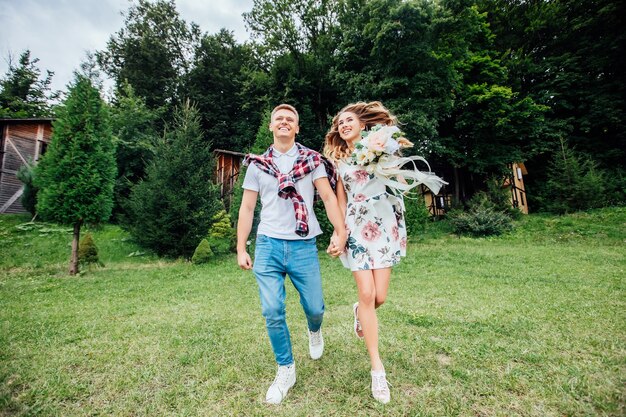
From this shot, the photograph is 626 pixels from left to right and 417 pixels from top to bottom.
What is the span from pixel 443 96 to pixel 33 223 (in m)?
24.0

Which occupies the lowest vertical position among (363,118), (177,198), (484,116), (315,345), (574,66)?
(315,345)

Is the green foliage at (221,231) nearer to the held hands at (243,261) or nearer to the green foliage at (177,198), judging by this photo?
the green foliage at (177,198)

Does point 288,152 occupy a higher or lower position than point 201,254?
higher

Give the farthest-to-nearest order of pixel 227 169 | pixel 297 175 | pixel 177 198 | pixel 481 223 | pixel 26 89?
pixel 26 89 < pixel 227 169 < pixel 481 223 < pixel 177 198 < pixel 297 175

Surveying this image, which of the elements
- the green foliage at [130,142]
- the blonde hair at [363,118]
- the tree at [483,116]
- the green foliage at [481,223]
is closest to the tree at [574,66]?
the tree at [483,116]

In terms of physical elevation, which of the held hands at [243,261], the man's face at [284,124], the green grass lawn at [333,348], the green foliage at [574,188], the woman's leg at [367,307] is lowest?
the green grass lawn at [333,348]

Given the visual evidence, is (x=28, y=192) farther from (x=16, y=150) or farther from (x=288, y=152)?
(x=288, y=152)

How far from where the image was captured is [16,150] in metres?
18.7

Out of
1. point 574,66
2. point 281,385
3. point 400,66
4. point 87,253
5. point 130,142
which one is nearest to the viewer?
point 281,385

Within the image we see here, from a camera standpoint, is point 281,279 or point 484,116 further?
point 484,116

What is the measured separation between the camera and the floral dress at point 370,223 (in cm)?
287

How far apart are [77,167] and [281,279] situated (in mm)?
10313

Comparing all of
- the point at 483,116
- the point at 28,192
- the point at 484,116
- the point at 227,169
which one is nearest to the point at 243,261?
the point at 28,192

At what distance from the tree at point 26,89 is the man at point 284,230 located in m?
34.8
